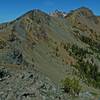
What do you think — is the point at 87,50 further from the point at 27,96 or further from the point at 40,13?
the point at 27,96

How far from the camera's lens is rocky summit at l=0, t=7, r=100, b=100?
78.5 meters

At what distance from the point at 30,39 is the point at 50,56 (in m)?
11.3

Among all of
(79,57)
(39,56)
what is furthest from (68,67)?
(79,57)

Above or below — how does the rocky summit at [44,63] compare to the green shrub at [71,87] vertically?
above

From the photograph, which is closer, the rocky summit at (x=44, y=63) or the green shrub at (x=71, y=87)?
the rocky summit at (x=44, y=63)

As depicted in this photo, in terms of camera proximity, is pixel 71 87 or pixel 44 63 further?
pixel 44 63

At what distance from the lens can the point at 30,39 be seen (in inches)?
5576

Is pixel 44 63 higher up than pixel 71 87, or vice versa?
pixel 44 63

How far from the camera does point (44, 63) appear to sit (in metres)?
127

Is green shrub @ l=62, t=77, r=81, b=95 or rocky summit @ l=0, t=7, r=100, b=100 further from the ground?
rocky summit @ l=0, t=7, r=100, b=100

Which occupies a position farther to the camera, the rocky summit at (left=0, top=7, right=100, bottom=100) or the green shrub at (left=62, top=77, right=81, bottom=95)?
the green shrub at (left=62, top=77, right=81, bottom=95)

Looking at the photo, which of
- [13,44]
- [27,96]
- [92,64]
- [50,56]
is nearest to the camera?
[27,96]

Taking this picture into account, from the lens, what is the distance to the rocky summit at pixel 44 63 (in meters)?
78.5

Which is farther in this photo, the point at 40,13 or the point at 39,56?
the point at 40,13
